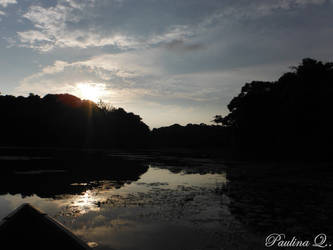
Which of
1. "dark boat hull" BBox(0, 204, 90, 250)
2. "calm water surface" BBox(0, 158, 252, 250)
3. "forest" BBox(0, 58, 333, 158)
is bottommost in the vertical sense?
"calm water surface" BBox(0, 158, 252, 250)

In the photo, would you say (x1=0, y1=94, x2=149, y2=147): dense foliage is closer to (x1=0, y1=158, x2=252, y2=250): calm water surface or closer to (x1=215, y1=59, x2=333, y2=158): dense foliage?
(x1=215, y1=59, x2=333, y2=158): dense foliage

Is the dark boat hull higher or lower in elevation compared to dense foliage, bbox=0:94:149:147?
lower

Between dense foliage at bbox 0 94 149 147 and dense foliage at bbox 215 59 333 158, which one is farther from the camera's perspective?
dense foliage at bbox 0 94 149 147

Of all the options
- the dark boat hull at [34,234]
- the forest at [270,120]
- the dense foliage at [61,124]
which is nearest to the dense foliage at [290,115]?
the forest at [270,120]

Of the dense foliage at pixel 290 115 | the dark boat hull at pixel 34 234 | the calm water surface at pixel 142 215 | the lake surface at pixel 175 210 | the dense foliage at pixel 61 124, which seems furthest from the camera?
the dense foliage at pixel 61 124

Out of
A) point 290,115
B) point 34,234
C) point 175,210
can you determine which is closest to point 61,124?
point 290,115

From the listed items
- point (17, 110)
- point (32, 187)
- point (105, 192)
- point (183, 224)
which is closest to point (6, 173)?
point (32, 187)

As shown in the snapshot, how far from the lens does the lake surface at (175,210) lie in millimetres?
7734

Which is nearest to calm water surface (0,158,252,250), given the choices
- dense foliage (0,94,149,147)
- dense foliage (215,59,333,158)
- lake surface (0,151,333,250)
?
lake surface (0,151,333,250)

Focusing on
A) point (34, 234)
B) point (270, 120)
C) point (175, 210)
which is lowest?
point (175, 210)

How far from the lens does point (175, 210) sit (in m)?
11.0

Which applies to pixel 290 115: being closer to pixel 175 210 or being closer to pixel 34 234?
pixel 175 210

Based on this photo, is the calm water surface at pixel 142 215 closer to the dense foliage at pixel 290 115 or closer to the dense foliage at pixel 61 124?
the dense foliage at pixel 290 115

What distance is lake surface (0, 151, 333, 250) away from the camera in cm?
773
